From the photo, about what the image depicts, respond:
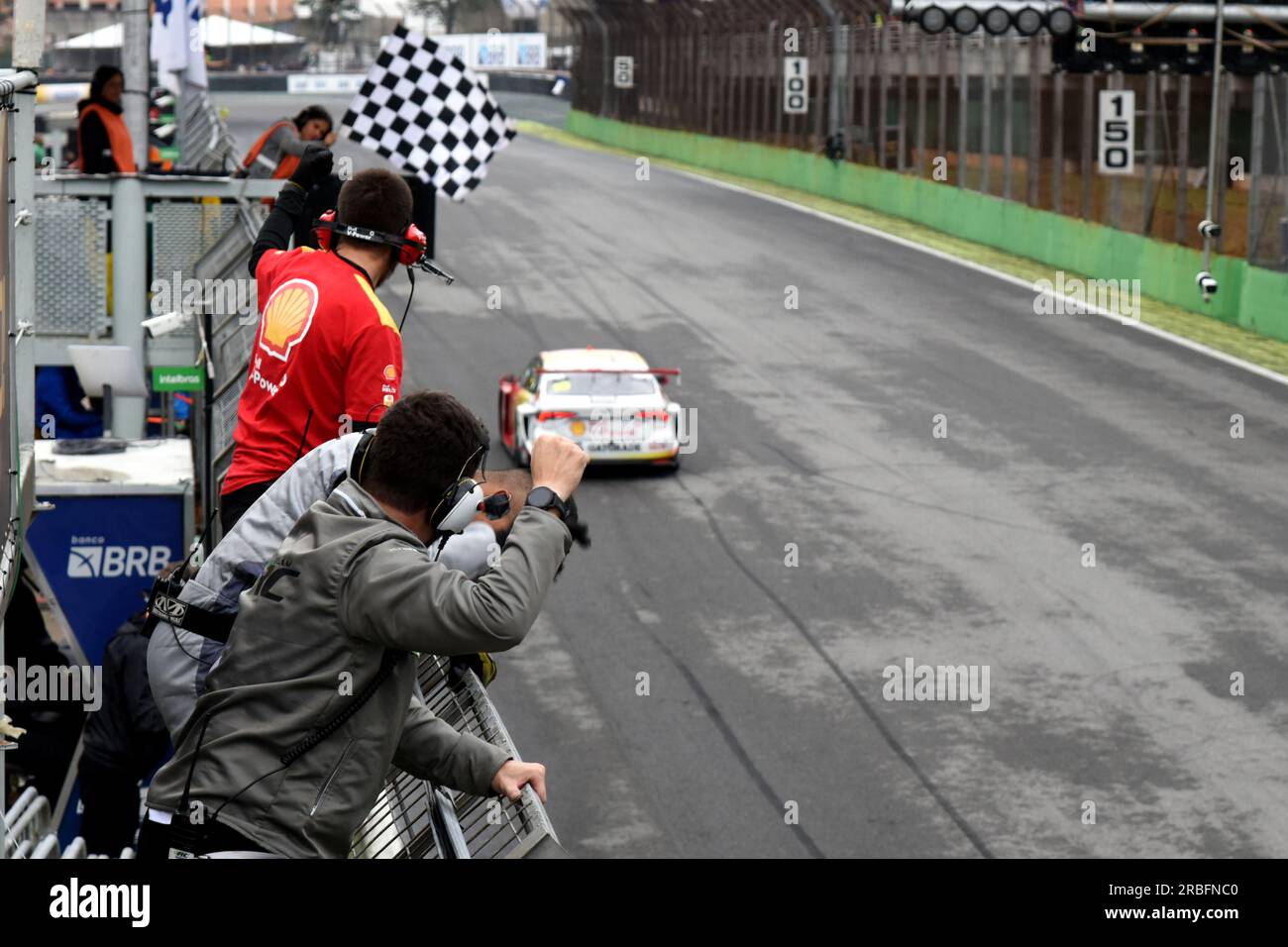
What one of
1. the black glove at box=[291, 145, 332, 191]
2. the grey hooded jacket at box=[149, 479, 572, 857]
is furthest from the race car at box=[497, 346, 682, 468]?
the grey hooded jacket at box=[149, 479, 572, 857]

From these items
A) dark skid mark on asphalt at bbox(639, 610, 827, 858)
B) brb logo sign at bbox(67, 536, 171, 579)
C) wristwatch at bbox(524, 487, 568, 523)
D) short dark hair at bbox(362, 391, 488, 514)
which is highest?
short dark hair at bbox(362, 391, 488, 514)

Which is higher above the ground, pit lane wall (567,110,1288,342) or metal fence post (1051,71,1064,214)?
metal fence post (1051,71,1064,214)

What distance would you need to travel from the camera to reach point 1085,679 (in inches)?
488

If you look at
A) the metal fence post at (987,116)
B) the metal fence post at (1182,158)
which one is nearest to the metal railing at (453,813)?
the metal fence post at (1182,158)

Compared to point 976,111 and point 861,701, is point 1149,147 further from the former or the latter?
point 861,701

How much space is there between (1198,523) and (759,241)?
17.8 meters

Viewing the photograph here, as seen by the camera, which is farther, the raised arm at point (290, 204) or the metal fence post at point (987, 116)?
the metal fence post at point (987, 116)

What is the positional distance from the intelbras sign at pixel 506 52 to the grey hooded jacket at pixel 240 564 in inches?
3917

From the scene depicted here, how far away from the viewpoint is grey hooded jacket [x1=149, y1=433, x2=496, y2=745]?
13.4ft

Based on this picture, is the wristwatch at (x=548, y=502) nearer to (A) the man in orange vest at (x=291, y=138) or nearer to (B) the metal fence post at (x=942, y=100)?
(A) the man in orange vest at (x=291, y=138)

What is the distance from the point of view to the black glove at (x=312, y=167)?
661cm

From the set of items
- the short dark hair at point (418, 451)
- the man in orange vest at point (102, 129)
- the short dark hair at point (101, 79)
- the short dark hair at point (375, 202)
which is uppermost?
the short dark hair at point (101, 79)

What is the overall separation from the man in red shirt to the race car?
1155cm

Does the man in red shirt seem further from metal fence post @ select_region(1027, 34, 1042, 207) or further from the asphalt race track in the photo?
metal fence post @ select_region(1027, 34, 1042, 207)
